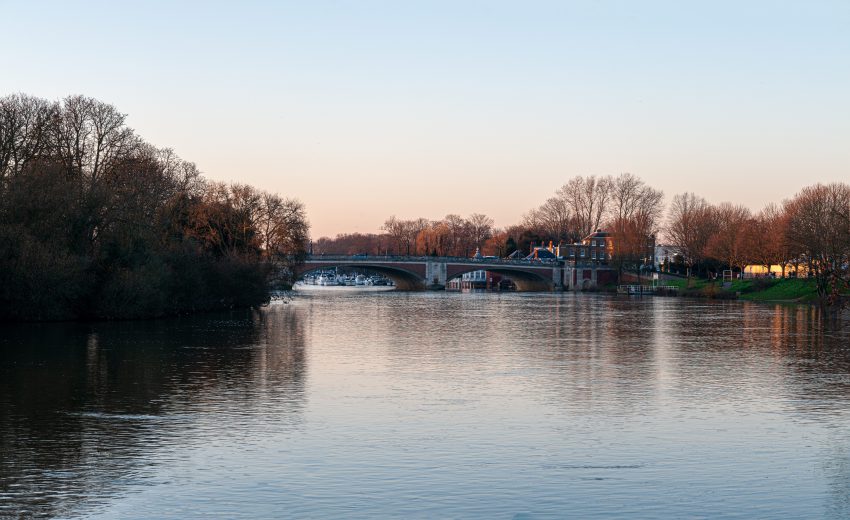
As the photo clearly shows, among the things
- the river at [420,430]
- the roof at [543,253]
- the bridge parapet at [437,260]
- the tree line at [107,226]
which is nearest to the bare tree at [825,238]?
the river at [420,430]

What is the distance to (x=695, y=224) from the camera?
433 feet

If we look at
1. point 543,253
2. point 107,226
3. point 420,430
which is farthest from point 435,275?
point 420,430

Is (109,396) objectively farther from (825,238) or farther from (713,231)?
(713,231)

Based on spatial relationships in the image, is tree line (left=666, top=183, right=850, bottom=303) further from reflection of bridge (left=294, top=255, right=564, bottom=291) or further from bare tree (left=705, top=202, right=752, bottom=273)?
reflection of bridge (left=294, top=255, right=564, bottom=291)

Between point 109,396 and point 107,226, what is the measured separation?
32671mm

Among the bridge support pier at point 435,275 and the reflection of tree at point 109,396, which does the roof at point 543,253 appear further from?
the reflection of tree at point 109,396

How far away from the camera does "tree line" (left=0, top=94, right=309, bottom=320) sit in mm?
50375

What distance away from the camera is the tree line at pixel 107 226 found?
50.4 meters

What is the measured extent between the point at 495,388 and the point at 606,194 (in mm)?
136395

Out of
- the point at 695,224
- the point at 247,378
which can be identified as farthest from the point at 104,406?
the point at 695,224

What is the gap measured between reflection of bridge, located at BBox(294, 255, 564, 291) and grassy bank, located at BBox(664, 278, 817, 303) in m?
33.5

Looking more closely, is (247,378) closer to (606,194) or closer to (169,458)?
(169,458)

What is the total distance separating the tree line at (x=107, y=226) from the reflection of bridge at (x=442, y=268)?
5393 cm

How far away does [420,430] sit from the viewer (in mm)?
20500
